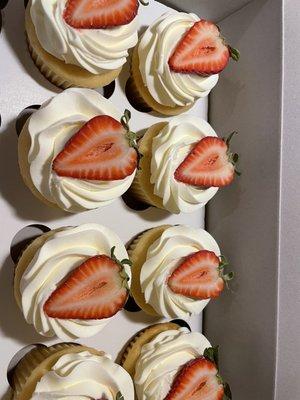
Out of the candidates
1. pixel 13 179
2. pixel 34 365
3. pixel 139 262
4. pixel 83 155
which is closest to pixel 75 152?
pixel 83 155

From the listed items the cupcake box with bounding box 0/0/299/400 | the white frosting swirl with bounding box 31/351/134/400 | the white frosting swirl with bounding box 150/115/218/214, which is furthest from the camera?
the white frosting swirl with bounding box 150/115/218/214

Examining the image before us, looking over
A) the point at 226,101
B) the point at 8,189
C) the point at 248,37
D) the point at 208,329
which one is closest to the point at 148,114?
the point at 226,101

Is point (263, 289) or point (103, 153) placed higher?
point (103, 153)

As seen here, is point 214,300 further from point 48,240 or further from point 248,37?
point 248,37

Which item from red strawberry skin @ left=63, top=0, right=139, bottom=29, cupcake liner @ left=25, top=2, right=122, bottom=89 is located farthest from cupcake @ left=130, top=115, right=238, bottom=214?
red strawberry skin @ left=63, top=0, right=139, bottom=29

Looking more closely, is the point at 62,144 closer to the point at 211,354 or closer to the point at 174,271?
the point at 174,271

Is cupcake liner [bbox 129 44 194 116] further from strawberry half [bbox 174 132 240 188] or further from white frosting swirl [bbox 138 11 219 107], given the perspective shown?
strawberry half [bbox 174 132 240 188]
